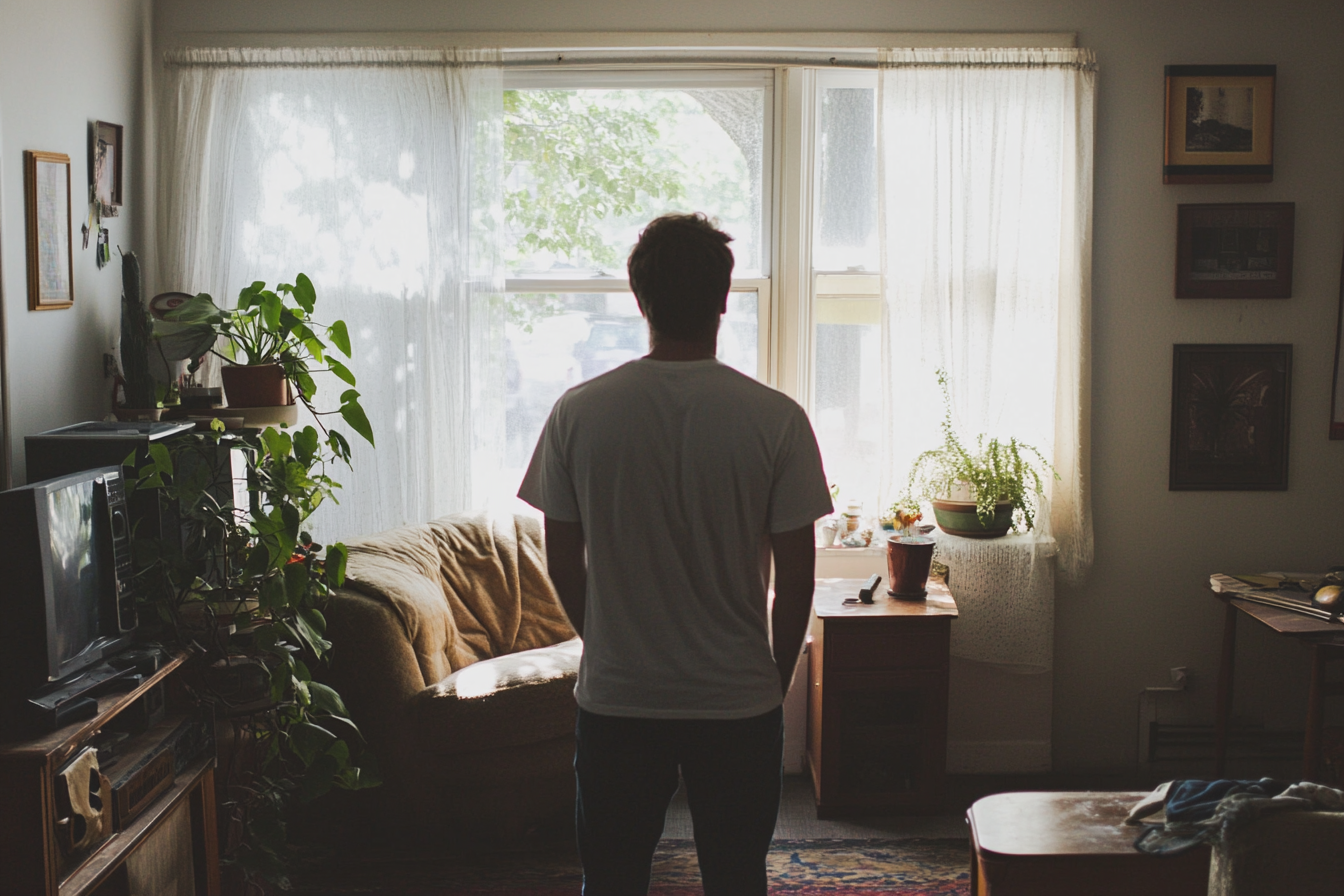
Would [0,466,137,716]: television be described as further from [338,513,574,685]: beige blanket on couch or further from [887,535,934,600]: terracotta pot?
[887,535,934,600]: terracotta pot

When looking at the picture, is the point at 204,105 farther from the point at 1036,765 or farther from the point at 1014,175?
the point at 1036,765

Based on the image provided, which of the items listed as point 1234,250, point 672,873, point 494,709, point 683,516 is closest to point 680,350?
point 683,516

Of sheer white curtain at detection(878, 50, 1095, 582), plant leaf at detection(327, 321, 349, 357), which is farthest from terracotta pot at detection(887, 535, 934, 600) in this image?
plant leaf at detection(327, 321, 349, 357)

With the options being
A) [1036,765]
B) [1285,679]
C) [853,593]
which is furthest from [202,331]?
[1285,679]

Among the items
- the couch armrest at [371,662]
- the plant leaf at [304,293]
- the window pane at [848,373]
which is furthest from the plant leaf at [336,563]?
the window pane at [848,373]

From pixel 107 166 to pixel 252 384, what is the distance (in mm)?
886

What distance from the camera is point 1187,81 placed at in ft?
11.1

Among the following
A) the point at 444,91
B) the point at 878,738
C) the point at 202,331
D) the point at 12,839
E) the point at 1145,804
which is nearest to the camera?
the point at 12,839

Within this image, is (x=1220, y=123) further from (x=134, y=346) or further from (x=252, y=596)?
(x=134, y=346)

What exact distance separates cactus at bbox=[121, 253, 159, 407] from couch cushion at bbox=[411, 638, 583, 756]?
1.05 meters

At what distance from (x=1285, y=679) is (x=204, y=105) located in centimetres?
397

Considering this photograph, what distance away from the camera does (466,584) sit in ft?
10.6

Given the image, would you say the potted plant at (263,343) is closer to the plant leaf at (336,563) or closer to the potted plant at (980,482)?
the plant leaf at (336,563)

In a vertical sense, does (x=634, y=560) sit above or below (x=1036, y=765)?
above
